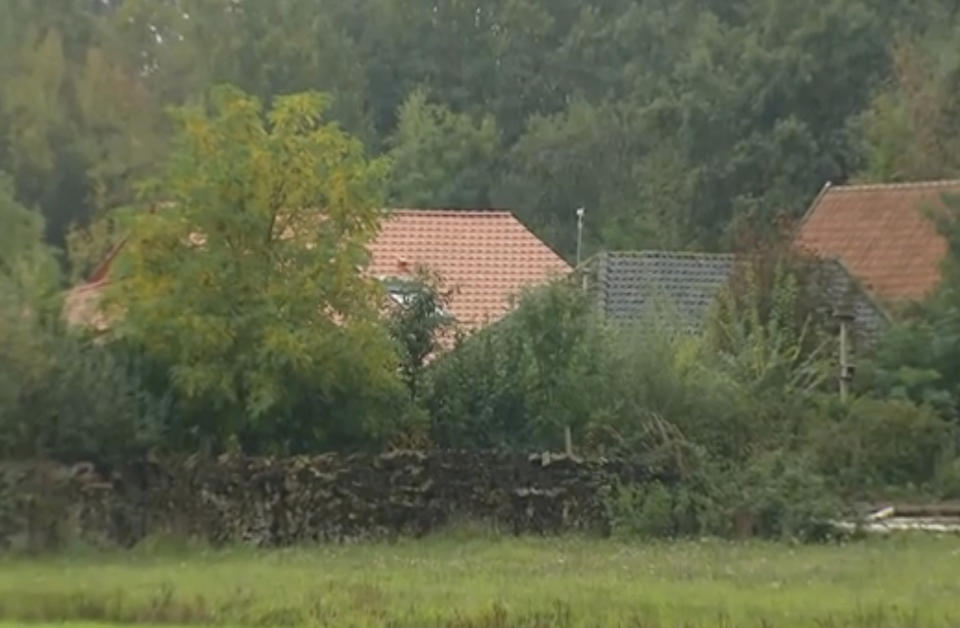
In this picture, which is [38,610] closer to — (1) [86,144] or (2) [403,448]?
(2) [403,448]

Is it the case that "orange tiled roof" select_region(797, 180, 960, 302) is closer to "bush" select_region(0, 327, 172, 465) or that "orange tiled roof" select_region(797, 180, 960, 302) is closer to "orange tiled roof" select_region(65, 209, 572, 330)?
"orange tiled roof" select_region(65, 209, 572, 330)

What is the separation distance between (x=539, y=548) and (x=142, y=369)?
22.8 feet

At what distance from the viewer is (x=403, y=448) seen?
115 feet

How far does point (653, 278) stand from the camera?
50.7 meters

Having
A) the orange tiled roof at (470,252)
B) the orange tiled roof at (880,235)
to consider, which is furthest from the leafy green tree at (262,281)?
the orange tiled roof at (880,235)

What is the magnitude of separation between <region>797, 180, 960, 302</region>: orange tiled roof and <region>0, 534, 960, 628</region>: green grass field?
20147 millimetres

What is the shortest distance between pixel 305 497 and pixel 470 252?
22.4 m

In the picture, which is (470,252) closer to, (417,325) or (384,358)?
(417,325)

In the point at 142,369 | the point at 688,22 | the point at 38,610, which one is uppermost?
the point at 688,22

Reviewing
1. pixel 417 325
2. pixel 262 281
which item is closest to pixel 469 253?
pixel 417 325

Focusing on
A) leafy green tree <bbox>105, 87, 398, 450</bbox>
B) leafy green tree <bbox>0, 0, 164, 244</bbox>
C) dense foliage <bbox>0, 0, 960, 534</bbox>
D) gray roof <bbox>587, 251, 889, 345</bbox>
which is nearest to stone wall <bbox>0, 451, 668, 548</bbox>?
dense foliage <bbox>0, 0, 960, 534</bbox>

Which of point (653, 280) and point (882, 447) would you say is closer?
point (882, 447)

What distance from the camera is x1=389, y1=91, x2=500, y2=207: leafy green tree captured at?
78.3 metres

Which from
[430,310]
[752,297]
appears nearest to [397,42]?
[752,297]
